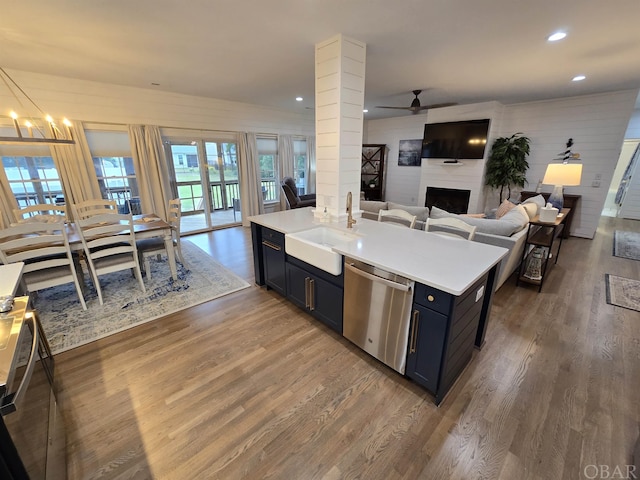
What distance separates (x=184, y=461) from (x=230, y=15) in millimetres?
3179

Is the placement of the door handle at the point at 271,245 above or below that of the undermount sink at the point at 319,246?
below

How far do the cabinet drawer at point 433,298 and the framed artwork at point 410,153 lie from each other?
21.7 feet

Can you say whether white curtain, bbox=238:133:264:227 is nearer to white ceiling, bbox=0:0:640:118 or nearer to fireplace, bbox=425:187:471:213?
white ceiling, bbox=0:0:640:118

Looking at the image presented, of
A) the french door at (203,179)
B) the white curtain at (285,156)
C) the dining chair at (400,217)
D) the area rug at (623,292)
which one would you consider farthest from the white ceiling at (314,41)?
the area rug at (623,292)

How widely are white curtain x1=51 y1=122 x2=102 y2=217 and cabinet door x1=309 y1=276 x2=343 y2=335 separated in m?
4.32

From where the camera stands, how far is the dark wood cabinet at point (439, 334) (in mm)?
1590

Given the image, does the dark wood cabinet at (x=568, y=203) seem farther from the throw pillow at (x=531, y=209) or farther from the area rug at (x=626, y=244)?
the throw pillow at (x=531, y=209)

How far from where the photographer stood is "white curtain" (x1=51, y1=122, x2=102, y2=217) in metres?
4.07

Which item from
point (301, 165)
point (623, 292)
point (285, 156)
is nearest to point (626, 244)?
point (623, 292)

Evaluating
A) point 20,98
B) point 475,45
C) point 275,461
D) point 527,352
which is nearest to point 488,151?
point 475,45

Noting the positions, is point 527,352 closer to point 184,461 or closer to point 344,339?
point 344,339

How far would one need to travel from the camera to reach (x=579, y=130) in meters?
5.03

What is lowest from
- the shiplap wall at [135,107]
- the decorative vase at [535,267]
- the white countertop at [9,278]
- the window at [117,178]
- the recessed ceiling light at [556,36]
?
the decorative vase at [535,267]

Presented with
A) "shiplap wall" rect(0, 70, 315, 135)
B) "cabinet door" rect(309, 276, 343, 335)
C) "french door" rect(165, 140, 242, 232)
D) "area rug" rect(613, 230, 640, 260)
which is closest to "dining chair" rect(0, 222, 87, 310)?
"cabinet door" rect(309, 276, 343, 335)
